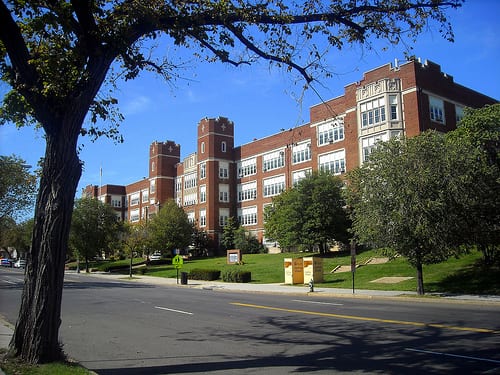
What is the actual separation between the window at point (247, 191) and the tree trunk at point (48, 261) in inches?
2503

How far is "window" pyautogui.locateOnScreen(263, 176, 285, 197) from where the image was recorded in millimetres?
65375

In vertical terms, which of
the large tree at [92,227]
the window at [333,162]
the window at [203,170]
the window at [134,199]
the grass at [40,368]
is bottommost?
the grass at [40,368]

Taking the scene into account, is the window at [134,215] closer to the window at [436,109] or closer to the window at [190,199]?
the window at [190,199]

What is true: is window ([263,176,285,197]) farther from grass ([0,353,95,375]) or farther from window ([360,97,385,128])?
grass ([0,353,95,375])

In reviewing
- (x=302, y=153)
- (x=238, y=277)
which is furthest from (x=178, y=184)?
(x=238, y=277)

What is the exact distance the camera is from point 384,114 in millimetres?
45875

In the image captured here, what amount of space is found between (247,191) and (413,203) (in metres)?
52.7

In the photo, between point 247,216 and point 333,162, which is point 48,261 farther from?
point 247,216

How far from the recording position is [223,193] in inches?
2938

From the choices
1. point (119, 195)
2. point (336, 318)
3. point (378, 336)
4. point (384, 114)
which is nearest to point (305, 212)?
point (384, 114)

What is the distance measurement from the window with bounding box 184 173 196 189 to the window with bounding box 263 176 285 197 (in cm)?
1610

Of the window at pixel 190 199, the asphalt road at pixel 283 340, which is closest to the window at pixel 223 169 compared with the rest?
the window at pixel 190 199

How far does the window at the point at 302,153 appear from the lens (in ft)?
199

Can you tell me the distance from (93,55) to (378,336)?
8.13 m
